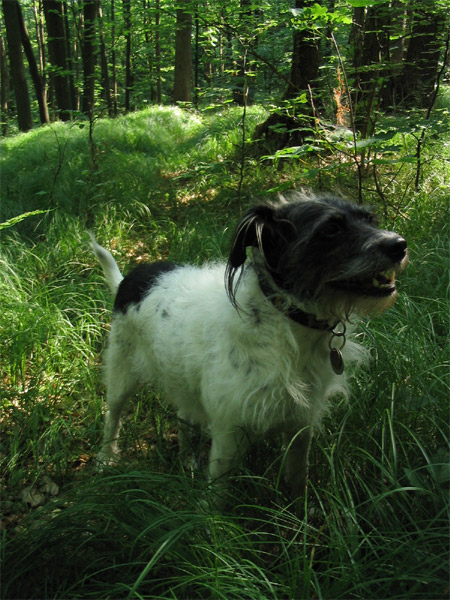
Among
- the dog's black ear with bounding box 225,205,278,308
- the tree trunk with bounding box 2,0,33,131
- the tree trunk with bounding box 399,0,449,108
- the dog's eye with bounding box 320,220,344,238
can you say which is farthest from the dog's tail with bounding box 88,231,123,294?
the tree trunk with bounding box 2,0,33,131

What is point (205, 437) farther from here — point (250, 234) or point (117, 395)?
point (250, 234)

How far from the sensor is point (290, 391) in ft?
6.93

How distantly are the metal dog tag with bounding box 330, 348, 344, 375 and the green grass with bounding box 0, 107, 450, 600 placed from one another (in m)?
0.37

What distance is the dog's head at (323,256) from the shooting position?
199 cm

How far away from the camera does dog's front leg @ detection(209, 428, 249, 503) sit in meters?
2.28

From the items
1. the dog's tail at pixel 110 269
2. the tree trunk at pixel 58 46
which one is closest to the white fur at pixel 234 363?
the dog's tail at pixel 110 269

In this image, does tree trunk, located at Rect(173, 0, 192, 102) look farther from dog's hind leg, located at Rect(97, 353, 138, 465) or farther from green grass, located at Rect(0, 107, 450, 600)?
dog's hind leg, located at Rect(97, 353, 138, 465)

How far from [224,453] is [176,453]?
0.85 metres

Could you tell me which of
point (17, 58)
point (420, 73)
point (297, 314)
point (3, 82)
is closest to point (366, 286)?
point (297, 314)

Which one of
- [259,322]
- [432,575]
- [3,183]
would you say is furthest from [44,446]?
[3,183]

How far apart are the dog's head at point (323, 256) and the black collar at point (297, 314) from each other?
3cm

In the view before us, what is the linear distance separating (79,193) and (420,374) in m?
5.40

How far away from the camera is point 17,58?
1395 cm

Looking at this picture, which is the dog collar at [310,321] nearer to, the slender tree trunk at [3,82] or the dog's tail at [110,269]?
the dog's tail at [110,269]
